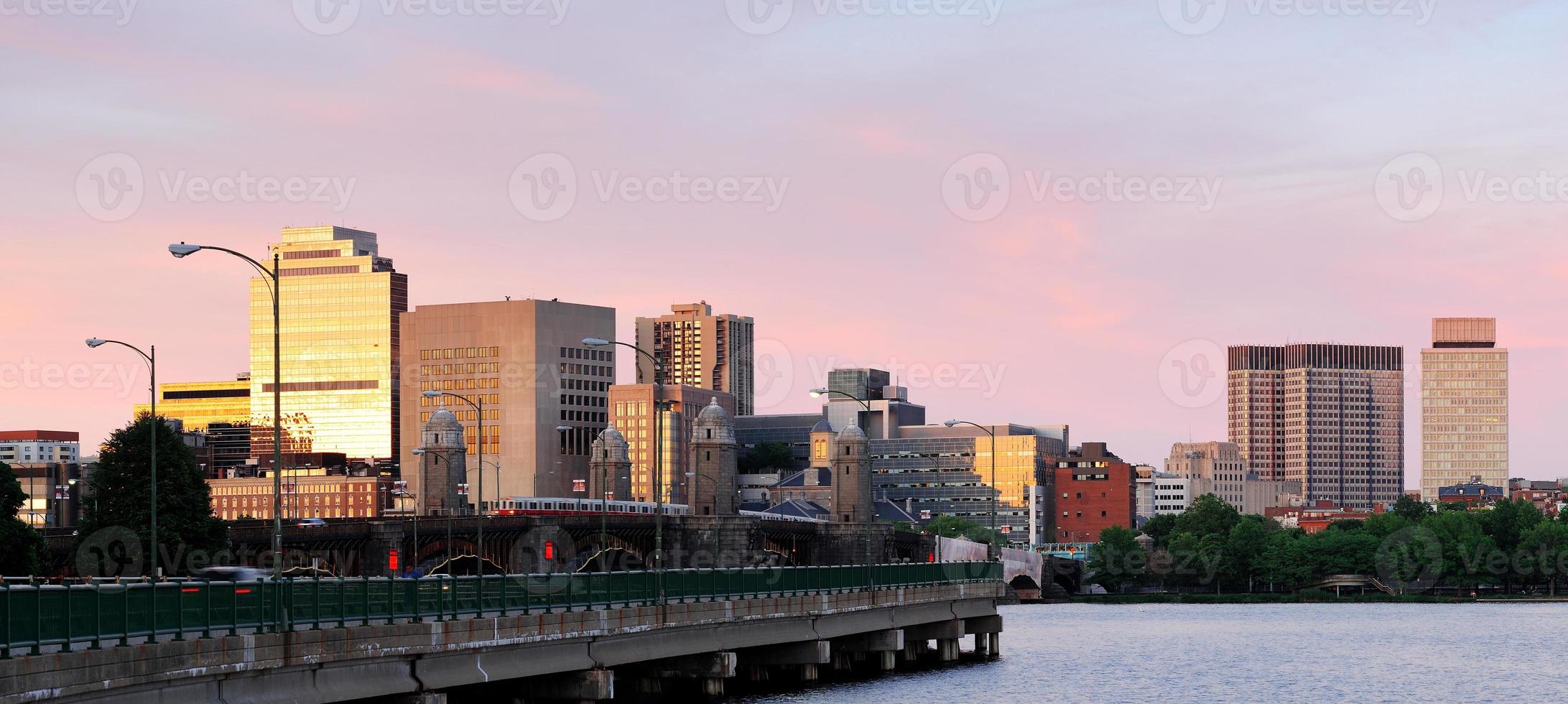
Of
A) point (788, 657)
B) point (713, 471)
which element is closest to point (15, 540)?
point (788, 657)

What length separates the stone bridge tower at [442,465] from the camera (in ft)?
573

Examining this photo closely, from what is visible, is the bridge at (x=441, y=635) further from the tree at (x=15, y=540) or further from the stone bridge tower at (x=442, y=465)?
the stone bridge tower at (x=442, y=465)

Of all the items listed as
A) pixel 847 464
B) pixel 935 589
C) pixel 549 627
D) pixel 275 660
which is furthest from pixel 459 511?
pixel 275 660

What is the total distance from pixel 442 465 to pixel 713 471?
24.3 meters

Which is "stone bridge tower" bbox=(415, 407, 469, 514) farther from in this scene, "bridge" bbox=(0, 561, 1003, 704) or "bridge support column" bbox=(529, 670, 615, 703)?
"bridge support column" bbox=(529, 670, 615, 703)

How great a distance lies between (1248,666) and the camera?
107312 mm

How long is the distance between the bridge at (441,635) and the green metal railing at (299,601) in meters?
0.04

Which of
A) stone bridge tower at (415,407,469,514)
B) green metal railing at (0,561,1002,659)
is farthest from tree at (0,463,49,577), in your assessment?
stone bridge tower at (415,407,469,514)

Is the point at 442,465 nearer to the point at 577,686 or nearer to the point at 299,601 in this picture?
the point at 577,686

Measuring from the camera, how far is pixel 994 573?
117 m

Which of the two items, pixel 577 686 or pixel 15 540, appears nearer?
pixel 577 686

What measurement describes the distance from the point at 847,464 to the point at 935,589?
91.9m

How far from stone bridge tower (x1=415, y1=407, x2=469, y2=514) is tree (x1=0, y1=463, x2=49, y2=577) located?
222 feet

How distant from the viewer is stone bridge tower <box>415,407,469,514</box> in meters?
175
